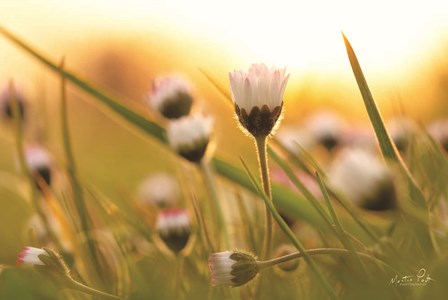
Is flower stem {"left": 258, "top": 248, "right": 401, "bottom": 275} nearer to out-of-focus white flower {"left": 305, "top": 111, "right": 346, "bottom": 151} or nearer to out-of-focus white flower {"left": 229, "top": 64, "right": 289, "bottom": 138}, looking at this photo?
out-of-focus white flower {"left": 229, "top": 64, "right": 289, "bottom": 138}

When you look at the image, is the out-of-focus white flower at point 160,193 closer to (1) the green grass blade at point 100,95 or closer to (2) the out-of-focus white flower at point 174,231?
(1) the green grass blade at point 100,95

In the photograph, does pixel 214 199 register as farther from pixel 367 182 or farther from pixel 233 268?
pixel 367 182

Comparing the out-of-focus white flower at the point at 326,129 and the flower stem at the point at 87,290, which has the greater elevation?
the out-of-focus white flower at the point at 326,129

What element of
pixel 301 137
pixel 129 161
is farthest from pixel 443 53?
pixel 129 161

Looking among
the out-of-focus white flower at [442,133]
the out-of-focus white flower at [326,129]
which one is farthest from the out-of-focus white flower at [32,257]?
the out-of-focus white flower at [326,129]

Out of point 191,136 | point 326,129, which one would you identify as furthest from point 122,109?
point 326,129

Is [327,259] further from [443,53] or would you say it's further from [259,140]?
[443,53]
